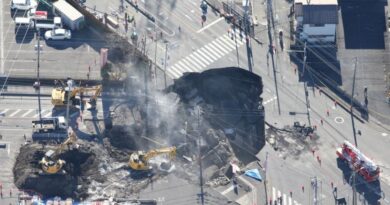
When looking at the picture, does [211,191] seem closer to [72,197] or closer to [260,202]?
[260,202]

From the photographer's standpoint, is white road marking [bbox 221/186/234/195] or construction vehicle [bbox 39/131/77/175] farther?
white road marking [bbox 221/186/234/195]

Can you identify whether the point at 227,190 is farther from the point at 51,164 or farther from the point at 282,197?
the point at 51,164

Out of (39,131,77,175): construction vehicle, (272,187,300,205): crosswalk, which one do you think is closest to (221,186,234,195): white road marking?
(272,187,300,205): crosswalk

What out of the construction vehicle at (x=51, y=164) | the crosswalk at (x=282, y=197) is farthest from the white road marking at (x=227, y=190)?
the construction vehicle at (x=51, y=164)

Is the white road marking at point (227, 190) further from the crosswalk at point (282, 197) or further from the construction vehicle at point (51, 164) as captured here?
the construction vehicle at point (51, 164)

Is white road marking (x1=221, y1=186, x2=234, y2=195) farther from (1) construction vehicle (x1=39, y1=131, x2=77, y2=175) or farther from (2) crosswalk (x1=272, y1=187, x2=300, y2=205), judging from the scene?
(1) construction vehicle (x1=39, y1=131, x2=77, y2=175)

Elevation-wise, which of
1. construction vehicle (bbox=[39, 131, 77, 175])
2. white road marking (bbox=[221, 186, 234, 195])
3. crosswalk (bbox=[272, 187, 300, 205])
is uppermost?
construction vehicle (bbox=[39, 131, 77, 175])

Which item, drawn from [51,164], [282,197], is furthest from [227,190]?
[51,164]

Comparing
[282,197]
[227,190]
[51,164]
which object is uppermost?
[51,164]

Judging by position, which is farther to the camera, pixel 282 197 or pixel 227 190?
pixel 282 197

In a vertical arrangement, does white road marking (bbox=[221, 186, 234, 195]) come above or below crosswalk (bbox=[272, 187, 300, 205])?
above

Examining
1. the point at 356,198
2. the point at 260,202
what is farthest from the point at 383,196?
the point at 260,202
